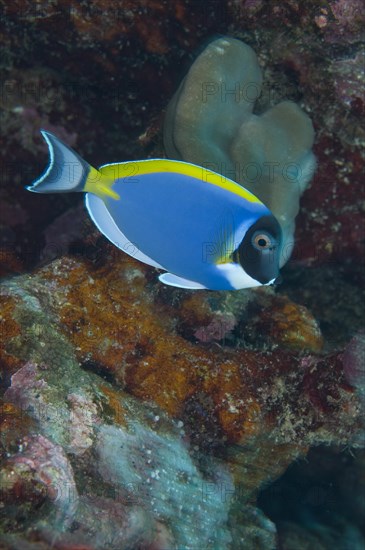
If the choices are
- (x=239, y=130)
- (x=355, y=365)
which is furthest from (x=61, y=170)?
(x=355, y=365)

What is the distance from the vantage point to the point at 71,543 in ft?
7.01

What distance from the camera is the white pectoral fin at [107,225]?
2.71m

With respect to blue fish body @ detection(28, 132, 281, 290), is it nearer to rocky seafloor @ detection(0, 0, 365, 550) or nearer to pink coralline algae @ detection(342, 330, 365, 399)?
rocky seafloor @ detection(0, 0, 365, 550)

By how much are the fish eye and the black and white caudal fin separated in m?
0.95

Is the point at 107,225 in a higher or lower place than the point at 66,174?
lower

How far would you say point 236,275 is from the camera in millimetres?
2533

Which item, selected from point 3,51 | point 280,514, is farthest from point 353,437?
point 3,51

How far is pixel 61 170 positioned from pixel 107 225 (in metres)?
0.43

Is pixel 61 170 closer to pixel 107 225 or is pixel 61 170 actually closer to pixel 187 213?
pixel 107 225

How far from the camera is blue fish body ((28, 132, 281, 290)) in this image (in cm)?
246

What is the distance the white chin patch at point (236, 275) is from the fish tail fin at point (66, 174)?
2.55 feet

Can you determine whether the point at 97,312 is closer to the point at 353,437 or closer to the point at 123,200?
the point at 123,200

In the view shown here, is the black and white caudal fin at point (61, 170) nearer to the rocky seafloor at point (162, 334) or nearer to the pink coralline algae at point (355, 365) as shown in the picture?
the rocky seafloor at point (162, 334)

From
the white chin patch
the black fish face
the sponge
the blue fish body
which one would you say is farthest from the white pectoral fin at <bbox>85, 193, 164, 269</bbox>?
the sponge
